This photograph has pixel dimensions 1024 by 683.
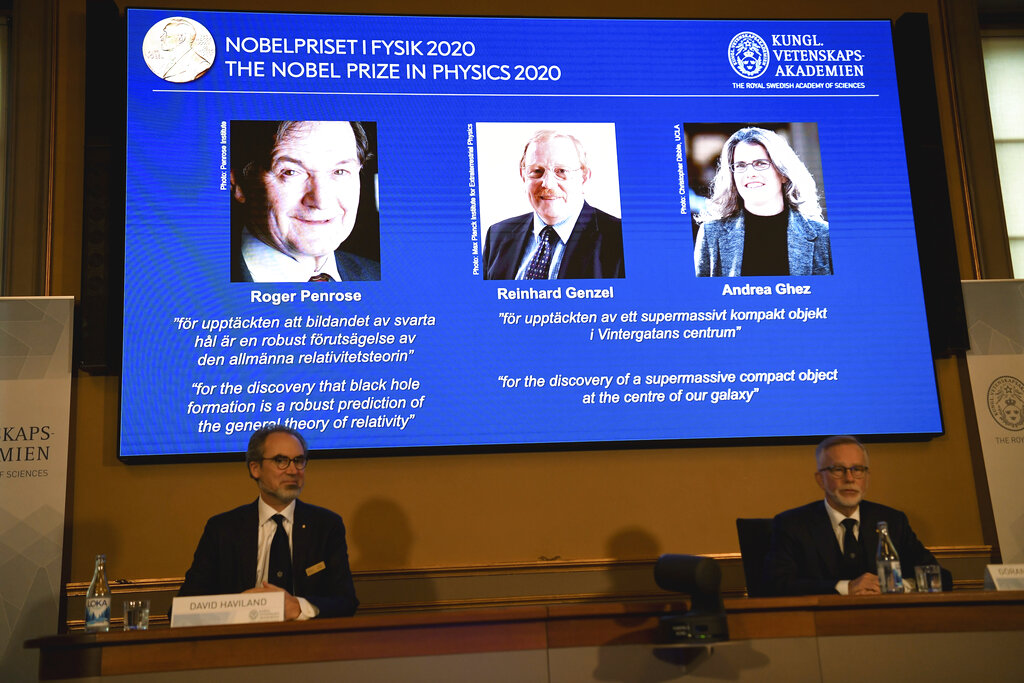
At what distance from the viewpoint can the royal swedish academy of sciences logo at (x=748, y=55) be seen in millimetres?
4703

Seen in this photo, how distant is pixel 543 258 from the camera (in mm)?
4391

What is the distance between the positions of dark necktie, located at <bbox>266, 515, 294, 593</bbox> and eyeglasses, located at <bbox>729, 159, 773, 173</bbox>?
268 centimetres

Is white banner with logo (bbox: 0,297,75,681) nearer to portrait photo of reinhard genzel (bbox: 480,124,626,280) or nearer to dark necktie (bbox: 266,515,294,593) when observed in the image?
dark necktie (bbox: 266,515,294,593)

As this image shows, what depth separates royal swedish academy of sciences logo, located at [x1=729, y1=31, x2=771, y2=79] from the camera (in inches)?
185

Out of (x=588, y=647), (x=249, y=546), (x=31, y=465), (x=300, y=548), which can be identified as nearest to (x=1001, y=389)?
(x=588, y=647)

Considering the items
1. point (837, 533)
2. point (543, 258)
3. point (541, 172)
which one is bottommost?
point (837, 533)

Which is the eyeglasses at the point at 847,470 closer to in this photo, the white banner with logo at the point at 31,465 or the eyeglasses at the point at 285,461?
the eyeglasses at the point at 285,461

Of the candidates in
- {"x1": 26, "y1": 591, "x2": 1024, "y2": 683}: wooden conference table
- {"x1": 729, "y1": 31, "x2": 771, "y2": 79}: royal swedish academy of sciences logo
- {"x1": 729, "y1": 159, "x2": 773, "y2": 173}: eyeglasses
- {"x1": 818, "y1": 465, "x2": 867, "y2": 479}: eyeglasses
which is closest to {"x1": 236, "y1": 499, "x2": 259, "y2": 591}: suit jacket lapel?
{"x1": 26, "y1": 591, "x2": 1024, "y2": 683}: wooden conference table

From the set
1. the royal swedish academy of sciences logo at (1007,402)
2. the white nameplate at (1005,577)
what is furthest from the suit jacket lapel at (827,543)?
the royal swedish academy of sciences logo at (1007,402)

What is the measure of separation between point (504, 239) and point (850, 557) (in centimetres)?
200

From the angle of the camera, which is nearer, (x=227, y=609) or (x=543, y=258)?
(x=227, y=609)

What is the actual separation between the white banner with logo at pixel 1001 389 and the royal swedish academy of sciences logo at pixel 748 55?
4.80 feet

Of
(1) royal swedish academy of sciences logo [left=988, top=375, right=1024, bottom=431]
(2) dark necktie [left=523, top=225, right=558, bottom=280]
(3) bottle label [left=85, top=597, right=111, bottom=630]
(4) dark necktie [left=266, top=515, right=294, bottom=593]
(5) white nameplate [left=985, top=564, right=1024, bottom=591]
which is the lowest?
(5) white nameplate [left=985, top=564, right=1024, bottom=591]

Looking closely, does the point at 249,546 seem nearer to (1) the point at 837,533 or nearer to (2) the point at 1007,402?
(1) the point at 837,533
